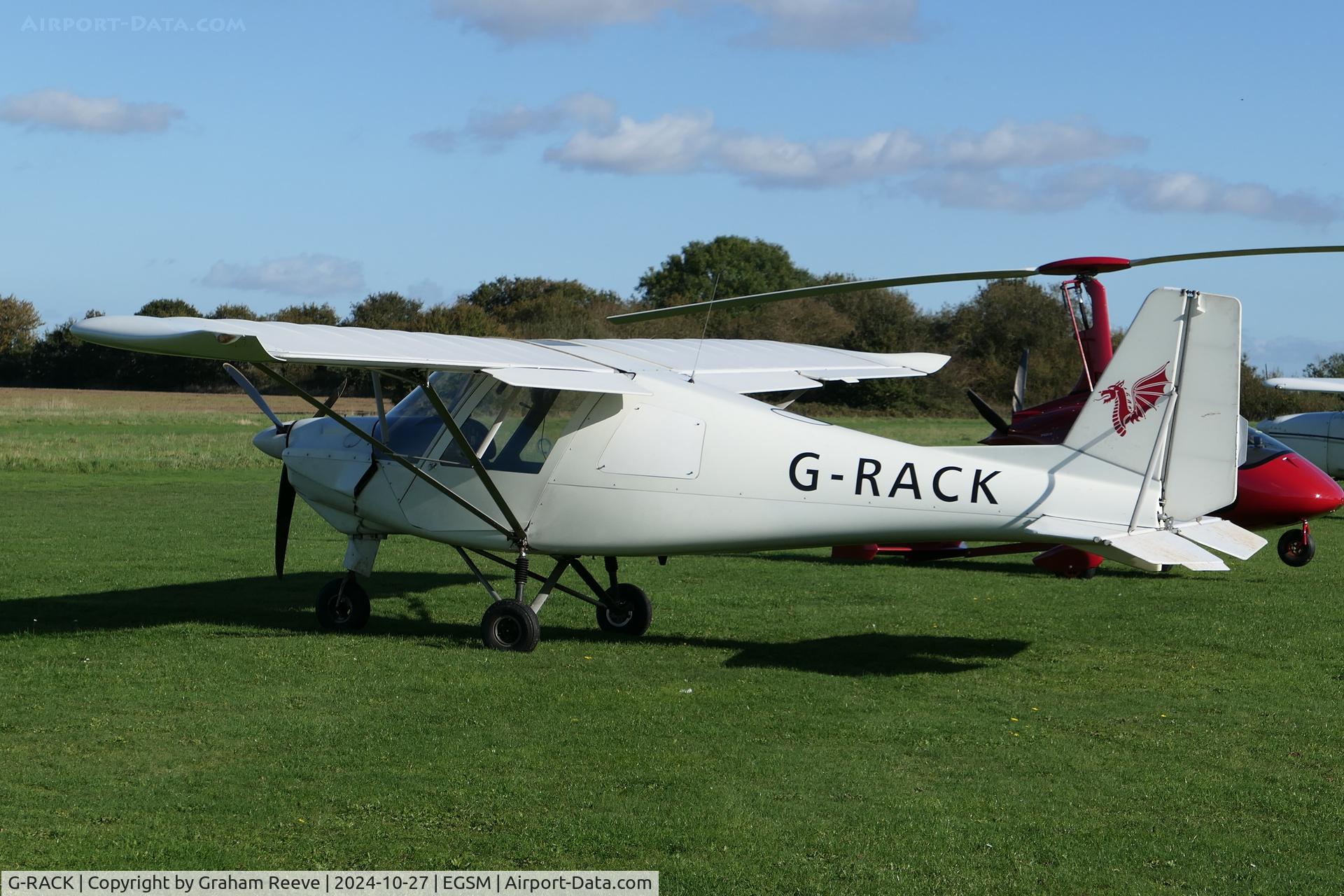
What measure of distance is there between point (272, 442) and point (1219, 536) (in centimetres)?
786

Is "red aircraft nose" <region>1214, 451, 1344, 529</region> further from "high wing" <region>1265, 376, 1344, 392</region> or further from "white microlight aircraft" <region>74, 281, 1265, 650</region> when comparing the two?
"high wing" <region>1265, 376, 1344, 392</region>

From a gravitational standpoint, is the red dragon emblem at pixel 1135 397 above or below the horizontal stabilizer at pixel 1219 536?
above

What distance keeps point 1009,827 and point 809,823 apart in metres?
0.91

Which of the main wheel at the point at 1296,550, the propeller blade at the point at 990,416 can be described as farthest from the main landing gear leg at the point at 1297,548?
the propeller blade at the point at 990,416

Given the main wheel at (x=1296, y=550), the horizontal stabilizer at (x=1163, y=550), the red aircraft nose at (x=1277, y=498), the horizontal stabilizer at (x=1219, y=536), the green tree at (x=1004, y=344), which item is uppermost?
the green tree at (x=1004, y=344)

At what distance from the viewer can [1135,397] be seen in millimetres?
8852

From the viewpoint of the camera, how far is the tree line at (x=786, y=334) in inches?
2416

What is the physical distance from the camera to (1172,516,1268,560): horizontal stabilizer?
8.53m

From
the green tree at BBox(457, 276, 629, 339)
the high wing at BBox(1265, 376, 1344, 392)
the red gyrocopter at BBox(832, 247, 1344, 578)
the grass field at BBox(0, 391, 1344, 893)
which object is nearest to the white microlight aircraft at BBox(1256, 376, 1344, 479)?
the high wing at BBox(1265, 376, 1344, 392)

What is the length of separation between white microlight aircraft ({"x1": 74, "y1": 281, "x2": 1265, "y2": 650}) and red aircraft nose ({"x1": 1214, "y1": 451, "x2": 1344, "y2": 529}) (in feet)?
20.8

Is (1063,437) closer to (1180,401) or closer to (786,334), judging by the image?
(1180,401)

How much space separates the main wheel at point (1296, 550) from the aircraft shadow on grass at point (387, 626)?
7.35 metres

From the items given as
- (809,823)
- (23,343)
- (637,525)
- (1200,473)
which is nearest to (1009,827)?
(809,823)

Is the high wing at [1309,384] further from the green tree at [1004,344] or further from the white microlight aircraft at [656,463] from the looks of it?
the green tree at [1004,344]
